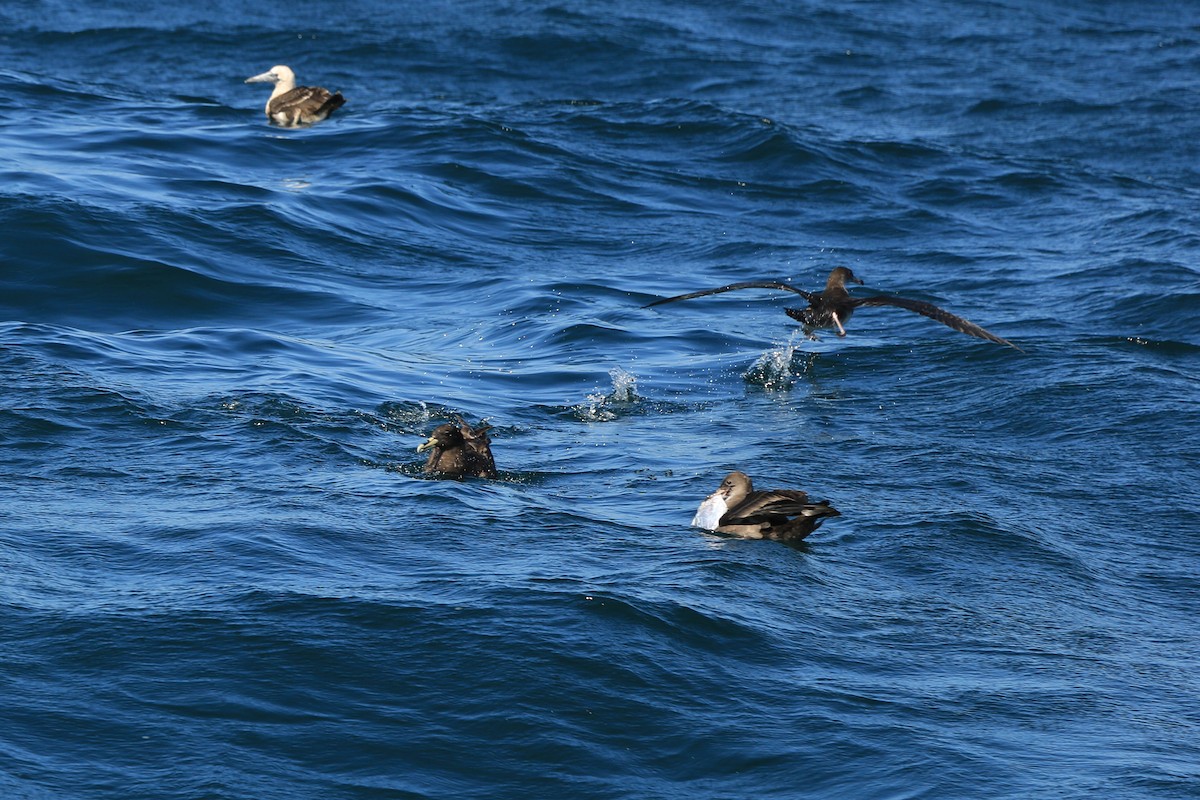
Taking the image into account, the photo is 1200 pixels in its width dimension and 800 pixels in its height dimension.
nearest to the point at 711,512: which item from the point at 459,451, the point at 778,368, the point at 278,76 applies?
the point at 459,451

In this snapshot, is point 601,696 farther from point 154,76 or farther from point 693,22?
point 693,22

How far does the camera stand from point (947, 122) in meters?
24.5

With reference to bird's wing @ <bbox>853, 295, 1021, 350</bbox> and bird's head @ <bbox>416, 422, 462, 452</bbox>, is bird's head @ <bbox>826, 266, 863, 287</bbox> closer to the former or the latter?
bird's wing @ <bbox>853, 295, 1021, 350</bbox>

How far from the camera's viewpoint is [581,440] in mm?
11391

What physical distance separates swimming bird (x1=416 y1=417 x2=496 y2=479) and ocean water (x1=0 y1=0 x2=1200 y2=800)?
0.49 feet

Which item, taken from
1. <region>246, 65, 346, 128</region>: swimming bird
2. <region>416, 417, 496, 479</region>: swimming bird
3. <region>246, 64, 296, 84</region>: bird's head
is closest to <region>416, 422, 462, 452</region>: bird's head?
<region>416, 417, 496, 479</region>: swimming bird

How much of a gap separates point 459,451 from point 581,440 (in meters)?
1.60

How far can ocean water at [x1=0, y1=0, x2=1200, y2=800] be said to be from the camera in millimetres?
7078

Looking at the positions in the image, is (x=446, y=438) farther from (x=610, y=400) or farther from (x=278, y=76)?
(x=278, y=76)

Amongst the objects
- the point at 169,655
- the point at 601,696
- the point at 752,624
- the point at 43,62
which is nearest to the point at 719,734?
the point at 601,696

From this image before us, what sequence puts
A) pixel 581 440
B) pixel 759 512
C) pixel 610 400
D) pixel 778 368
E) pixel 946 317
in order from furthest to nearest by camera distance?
pixel 778 368 → pixel 610 400 → pixel 581 440 → pixel 946 317 → pixel 759 512

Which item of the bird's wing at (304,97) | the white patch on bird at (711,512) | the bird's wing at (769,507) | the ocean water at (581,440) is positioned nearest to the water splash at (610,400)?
the ocean water at (581,440)

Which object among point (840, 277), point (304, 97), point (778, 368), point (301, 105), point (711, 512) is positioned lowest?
point (778, 368)

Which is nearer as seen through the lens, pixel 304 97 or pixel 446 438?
pixel 446 438
